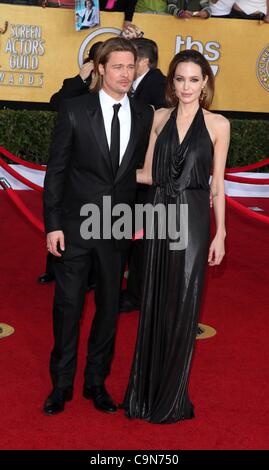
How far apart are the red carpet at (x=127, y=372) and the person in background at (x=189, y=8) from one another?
482 centimetres

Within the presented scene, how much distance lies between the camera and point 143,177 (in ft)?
12.6

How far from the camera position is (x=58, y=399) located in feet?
12.8

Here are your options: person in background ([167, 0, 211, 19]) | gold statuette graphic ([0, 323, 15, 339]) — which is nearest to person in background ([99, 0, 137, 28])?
Result: person in background ([167, 0, 211, 19])

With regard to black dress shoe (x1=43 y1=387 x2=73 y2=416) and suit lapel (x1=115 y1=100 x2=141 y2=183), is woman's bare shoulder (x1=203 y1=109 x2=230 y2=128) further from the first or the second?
black dress shoe (x1=43 y1=387 x2=73 y2=416)

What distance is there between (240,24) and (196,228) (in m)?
8.08

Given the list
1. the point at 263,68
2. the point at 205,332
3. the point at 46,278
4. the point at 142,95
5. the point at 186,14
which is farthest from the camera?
the point at 263,68

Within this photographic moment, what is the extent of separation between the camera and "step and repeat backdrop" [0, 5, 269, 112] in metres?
10.3

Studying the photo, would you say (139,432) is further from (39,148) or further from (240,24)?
(240,24)

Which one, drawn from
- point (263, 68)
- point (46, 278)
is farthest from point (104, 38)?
point (46, 278)

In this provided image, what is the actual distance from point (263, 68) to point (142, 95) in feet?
19.6

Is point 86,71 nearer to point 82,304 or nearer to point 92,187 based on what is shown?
point 92,187

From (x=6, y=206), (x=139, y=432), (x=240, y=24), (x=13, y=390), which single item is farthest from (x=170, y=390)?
(x=240, y=24)

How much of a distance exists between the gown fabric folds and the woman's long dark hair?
7cm

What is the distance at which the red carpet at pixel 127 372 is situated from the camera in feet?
11.9
